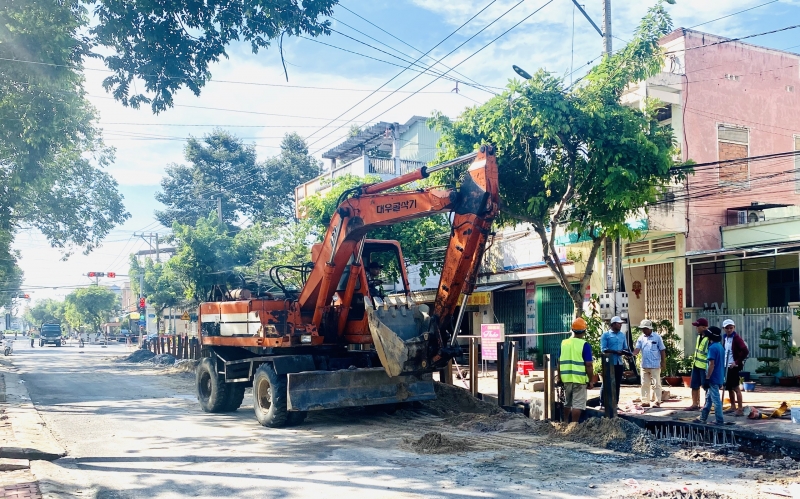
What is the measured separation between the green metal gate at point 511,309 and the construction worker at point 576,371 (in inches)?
599

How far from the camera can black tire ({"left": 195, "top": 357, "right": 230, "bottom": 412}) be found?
1400 cm

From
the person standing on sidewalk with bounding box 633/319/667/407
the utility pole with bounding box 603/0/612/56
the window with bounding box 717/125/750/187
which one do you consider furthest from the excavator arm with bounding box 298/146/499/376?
the window with bounding box 717/125/750/187

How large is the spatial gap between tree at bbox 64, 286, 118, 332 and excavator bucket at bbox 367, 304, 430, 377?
8256 centimetres

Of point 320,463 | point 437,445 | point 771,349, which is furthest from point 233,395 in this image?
point 771,349

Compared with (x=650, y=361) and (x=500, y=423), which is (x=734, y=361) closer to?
(x=650, y=361)

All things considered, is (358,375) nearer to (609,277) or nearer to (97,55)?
(97,55)

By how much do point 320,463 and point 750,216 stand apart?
15.4 m

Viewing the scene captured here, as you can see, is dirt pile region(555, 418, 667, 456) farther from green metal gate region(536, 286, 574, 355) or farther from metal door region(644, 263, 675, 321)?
green metal gate region(536, 286, 574, 355)

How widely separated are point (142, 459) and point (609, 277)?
11.9 m

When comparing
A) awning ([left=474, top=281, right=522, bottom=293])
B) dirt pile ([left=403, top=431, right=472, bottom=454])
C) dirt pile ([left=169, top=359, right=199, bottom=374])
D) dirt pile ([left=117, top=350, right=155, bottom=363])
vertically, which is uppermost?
awning ([left=474, top=281, right=522, bottom=293])

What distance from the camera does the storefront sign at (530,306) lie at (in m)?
24.9

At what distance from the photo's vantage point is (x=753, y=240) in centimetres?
1862

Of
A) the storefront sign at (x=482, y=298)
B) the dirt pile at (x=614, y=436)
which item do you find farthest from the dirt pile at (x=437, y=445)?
the storefront sign at (x=482, y=298)

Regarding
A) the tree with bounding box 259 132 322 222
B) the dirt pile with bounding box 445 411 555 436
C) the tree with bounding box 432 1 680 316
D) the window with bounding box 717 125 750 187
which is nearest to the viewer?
the dirt pile with bounding box 445 411 555 436
